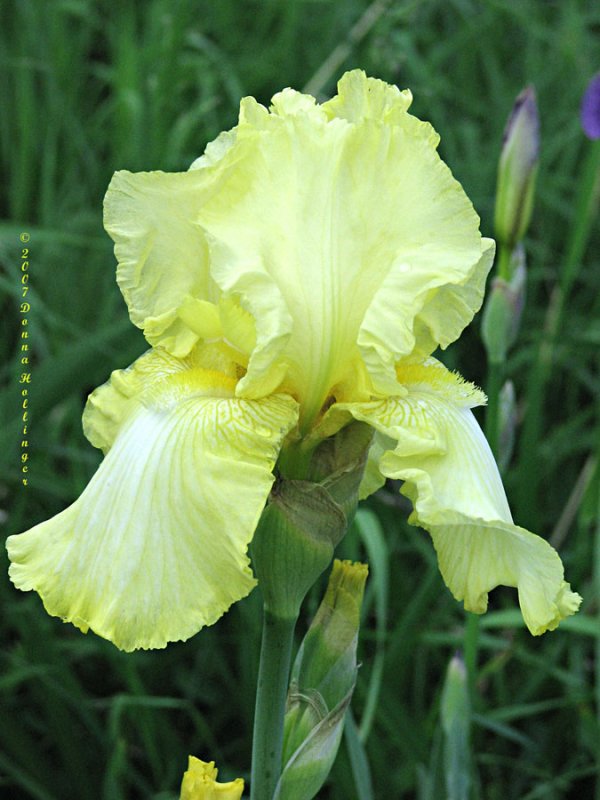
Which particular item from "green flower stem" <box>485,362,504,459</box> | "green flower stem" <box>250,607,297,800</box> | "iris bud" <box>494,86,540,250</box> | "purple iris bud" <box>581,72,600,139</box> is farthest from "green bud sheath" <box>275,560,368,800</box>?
"purple iris bud" <box>581,72,600,139</box>

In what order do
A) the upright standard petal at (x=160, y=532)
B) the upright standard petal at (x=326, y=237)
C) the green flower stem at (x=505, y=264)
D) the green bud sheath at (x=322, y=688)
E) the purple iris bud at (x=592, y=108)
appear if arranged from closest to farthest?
1. the upright standard petal at (x=160, y=532)
2. the upright standard petal at (x=326, y=237)
3. the green bud sheath at (x=322, y=688)
4. the green flower stem at (x=505, y=264)
5. the purple iris bud at (x=592, y=108)

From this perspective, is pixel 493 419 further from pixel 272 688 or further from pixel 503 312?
pixel 272 688

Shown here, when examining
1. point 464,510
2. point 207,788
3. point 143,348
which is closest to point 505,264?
point 143,348

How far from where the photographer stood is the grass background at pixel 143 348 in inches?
69.6

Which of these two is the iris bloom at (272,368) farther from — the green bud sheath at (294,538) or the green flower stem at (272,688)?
the green flower stem at (272,688)

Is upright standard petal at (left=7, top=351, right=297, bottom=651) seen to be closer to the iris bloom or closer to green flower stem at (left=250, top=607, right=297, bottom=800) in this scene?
the iris bloom

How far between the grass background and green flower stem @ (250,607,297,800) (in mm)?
316

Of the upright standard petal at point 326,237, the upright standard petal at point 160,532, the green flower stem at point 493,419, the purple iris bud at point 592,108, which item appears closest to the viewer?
the upright standard petal at point 160,532

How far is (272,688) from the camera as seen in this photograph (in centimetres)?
107

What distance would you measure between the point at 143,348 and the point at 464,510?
3.54ft

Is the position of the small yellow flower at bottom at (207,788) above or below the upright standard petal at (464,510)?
below

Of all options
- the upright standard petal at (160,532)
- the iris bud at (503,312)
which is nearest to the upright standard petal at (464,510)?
the upright standard petal at (160,532)

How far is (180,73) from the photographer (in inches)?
93.7

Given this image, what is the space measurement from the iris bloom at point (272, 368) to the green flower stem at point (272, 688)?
7.0 inches
